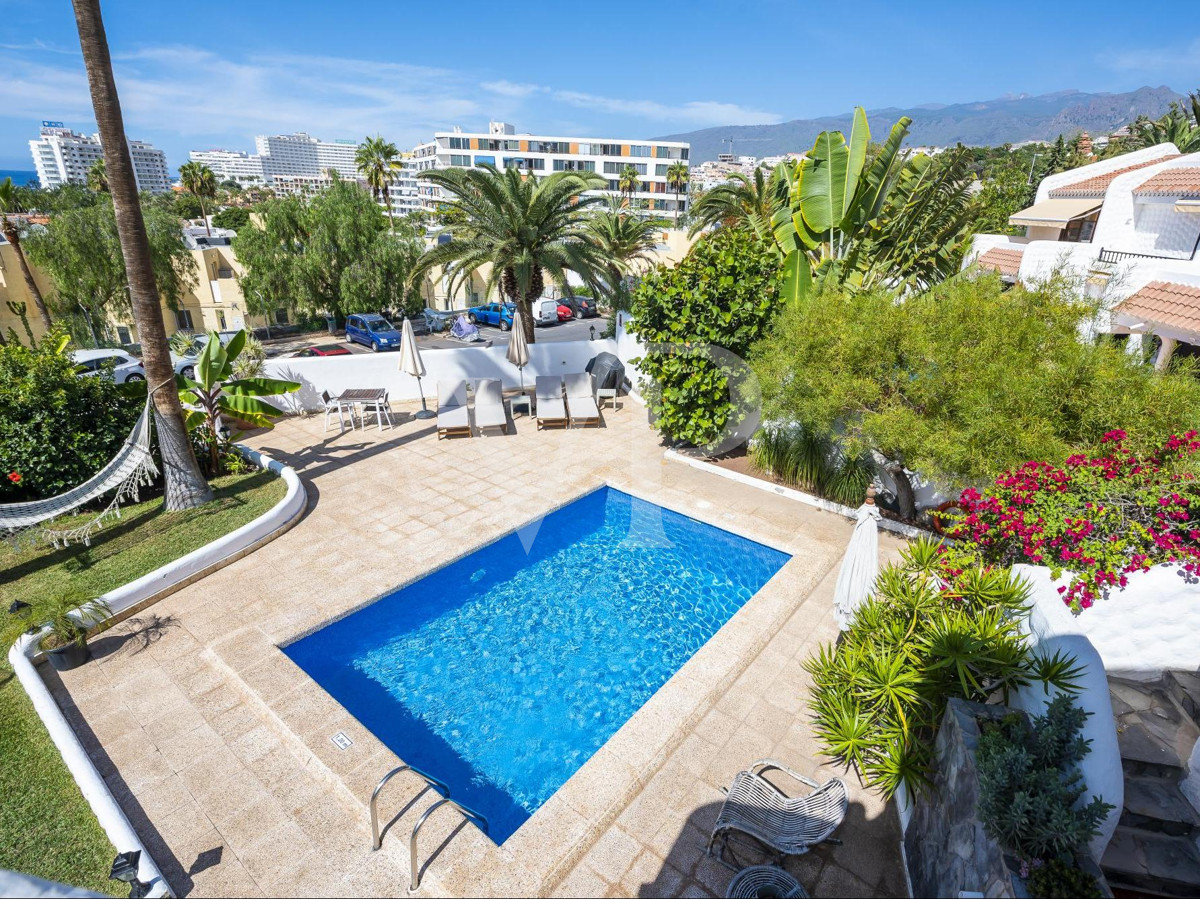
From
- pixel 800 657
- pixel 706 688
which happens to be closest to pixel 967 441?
pixel 800 657

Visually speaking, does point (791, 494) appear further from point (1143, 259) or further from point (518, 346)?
point (1143, 259)

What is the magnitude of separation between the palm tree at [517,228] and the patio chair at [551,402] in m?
1.92

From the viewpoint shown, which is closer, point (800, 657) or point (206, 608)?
point (800, 657)

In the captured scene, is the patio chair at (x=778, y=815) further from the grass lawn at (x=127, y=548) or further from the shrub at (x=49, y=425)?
the shrub at (x=49, y=425)

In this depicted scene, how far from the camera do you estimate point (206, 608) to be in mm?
7758

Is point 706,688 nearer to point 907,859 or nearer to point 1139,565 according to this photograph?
point 907,859

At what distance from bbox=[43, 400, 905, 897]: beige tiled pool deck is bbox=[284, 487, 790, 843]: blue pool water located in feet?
1.60

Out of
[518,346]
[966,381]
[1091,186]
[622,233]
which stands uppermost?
[1091,186]

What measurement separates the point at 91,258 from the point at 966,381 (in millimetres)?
34812

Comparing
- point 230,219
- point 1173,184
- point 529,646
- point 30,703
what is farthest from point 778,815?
point 230,219

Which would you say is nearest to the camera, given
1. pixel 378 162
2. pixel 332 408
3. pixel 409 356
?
pixel 409 356

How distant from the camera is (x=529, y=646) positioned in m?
7.67

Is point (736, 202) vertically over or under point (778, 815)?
over

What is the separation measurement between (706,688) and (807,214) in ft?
27.5
